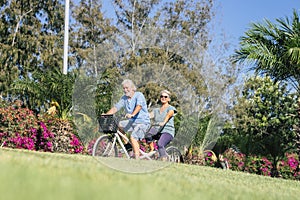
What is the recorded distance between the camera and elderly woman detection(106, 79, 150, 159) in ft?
21.5

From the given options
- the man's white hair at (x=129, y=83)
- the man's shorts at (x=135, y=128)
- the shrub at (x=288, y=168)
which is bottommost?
the shrub at (x=288, y=168)

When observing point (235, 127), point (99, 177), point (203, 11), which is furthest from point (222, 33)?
point (99, 177)

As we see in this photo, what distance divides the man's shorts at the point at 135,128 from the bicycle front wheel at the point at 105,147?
1.89 feet

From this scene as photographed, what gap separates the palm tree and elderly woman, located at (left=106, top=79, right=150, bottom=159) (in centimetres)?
691

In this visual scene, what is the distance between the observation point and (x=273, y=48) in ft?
43.2

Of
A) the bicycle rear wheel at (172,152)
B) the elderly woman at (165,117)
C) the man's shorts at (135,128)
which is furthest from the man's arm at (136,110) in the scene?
the bicycle rear wheel at (172,152)

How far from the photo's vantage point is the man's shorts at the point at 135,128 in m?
6.68

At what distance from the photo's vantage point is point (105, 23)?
81.8 ft

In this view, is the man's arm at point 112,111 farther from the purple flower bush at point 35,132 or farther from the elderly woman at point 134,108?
the purple flower bush at point 35,132

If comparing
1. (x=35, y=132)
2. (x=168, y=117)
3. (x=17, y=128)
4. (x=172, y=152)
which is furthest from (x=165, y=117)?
(x=35, y=132)

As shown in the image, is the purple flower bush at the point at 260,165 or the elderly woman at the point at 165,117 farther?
the purple flower bush at the point at 260,165

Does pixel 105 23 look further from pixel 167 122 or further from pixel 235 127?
pixel 167 122

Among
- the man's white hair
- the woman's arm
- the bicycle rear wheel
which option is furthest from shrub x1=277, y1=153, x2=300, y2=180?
the man's white hair

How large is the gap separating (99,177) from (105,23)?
68.7 ft
